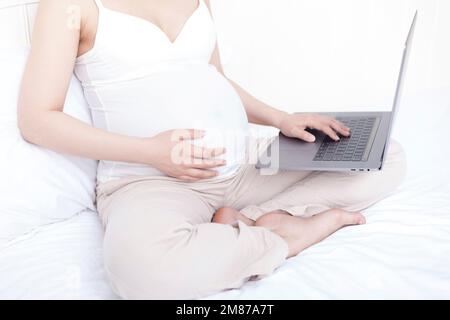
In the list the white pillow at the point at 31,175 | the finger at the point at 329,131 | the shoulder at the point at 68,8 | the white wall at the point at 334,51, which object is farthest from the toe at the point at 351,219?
the white wall at the point at 334,51

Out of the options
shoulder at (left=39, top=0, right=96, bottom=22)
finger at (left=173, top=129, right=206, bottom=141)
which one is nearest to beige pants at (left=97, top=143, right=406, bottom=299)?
finger at (left=173, top=129, right=206, bottom=141)

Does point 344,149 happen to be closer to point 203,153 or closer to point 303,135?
point 303,135

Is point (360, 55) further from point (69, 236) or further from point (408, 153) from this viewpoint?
point (69, 236)

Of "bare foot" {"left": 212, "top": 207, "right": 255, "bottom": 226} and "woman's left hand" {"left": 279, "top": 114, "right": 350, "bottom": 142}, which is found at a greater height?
"woman's left hand" {"left": 279, "top": 114, "right": 350, "bottom": 142}

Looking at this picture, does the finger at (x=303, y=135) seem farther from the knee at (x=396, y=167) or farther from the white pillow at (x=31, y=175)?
the white pillow at (x=31, y=175)

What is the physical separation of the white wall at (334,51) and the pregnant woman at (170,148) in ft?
1.65

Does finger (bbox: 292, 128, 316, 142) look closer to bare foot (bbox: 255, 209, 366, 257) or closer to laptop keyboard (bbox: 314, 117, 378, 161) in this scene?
laptop keyboard (bbox: 314, 117, 378, 161)

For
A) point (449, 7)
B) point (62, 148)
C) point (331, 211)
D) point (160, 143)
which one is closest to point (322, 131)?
point (331, 211)

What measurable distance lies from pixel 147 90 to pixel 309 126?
395 mm

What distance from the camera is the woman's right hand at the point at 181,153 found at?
3.29 ft

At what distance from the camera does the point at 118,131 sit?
1123 millimetres

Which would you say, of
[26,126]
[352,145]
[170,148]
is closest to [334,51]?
[352,145]

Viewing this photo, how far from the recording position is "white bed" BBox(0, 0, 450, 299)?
84cm

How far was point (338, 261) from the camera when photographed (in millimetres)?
915
